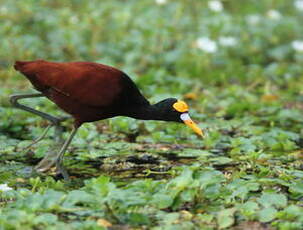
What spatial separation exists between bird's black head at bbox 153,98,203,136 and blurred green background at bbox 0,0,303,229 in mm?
354

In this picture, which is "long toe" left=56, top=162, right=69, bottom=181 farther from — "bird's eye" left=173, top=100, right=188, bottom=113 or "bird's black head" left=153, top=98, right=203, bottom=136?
"bird's eye" left=173, top=100, right=188, bottom=113

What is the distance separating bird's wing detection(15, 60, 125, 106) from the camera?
560cm

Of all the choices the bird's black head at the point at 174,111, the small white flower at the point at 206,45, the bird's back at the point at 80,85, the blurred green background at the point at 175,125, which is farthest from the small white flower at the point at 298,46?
the bird's back at the point at 80,85

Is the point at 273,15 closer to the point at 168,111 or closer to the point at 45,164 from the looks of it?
the point at 168,111

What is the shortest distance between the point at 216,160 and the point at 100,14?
4417mm

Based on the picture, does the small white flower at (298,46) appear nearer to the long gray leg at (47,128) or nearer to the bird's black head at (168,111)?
the bird's black head at (168,111)

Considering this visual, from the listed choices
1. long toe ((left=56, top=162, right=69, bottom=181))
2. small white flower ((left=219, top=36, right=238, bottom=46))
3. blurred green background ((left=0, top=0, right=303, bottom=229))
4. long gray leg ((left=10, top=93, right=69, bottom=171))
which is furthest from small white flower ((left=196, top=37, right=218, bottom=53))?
long toe ((left=56, top=162, right=69, bottom=181))

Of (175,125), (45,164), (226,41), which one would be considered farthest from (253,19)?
(45,164)

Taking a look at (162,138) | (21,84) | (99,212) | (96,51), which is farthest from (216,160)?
(96,51)

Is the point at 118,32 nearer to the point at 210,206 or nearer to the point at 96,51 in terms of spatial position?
the point at 96,51

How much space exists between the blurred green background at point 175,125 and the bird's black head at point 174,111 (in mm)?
354

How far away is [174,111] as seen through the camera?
19.1ft

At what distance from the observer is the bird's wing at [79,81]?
5.60 meters

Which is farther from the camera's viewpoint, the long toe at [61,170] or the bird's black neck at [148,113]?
the bird's black neck at [148,113]
